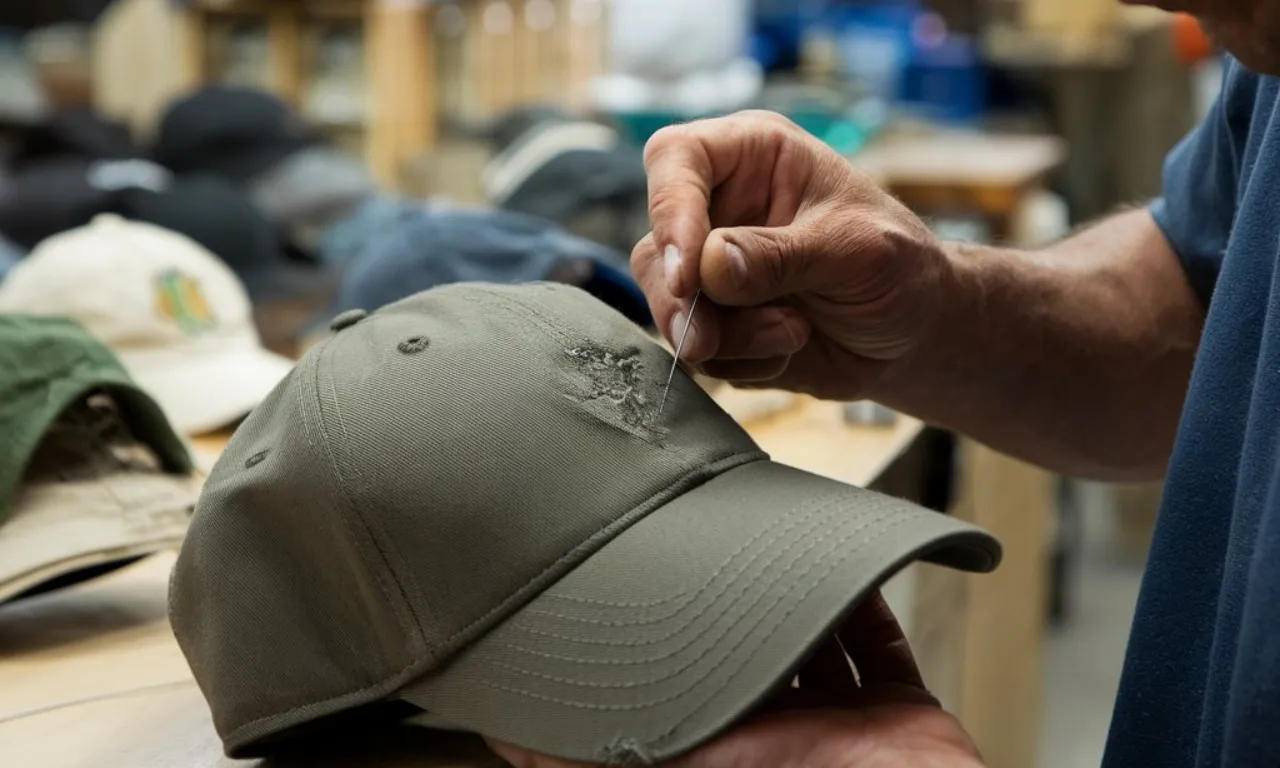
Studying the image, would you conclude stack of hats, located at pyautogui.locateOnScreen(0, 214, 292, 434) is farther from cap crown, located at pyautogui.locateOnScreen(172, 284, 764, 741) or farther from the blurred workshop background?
cap crown, located at pyautogui.locateOnScreen(172, 284, 764, 741)

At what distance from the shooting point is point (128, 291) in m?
1.58

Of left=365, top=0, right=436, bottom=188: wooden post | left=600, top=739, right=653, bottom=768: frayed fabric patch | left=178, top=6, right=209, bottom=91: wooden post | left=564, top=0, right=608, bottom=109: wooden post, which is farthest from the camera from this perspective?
left=564, top=0, right=608, bottom=109: wooden post

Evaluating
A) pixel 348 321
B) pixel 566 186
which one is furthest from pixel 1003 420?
pixel 566 186

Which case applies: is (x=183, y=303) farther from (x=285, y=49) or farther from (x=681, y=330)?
(x=285, y=49)

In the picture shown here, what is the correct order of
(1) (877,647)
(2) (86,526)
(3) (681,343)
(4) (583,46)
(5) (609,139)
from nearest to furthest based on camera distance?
(1) (877,647)
(3) (681,343)
(2) (86,526)
(5) (609,139)
(4) (583,46)

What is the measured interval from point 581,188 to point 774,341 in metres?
1.37

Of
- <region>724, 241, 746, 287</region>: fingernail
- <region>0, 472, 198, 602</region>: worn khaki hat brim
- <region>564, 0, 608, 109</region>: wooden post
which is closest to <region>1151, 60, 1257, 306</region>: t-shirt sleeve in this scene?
<region>724, 241, 746, 287</region>: fingernail

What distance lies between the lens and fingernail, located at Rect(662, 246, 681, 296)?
2.64 ft

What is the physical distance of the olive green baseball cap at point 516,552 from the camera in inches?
26.0

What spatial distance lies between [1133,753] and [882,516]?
0.24 metres

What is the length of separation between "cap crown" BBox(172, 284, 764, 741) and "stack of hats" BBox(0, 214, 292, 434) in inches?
30.0

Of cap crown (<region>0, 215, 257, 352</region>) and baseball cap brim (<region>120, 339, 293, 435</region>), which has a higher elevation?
cap crown (<region>0, 215, 257, 352</region>)

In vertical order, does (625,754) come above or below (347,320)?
below

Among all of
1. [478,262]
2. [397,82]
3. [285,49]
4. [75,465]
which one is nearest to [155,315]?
[478,262]
